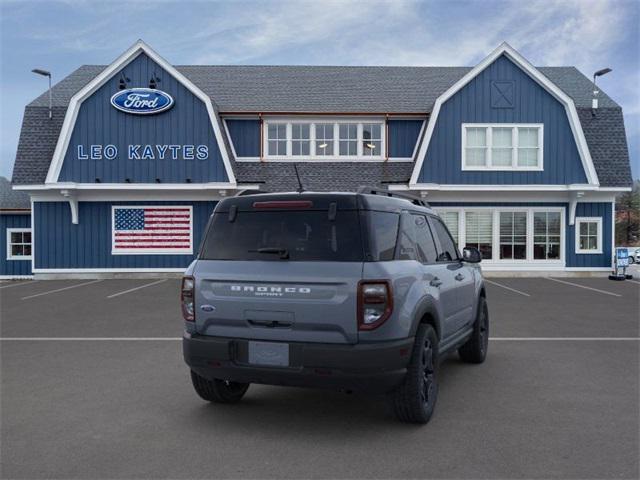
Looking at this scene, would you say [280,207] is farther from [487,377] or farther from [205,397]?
[487,377]

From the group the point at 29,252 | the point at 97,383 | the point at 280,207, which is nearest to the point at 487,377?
the point at 280,207

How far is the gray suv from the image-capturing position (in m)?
4.09

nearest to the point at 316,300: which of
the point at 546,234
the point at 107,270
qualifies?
the point at 107,270

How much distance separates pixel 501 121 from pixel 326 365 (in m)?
17.0

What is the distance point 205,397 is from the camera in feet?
16.7

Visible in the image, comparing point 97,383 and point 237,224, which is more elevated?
point 237,224

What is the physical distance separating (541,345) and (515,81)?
1365 centimetres

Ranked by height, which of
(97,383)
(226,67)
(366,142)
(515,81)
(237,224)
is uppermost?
(226,67)

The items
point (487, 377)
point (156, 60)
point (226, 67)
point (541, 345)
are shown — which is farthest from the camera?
point (226, 67)

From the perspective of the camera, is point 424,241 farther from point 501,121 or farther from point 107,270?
point 107,270

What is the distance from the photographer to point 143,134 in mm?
18719

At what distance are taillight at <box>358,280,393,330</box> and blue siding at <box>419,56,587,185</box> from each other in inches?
589

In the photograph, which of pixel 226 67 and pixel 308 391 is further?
pixel 226 67

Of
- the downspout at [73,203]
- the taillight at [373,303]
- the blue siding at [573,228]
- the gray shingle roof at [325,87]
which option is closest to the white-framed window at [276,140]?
the gray shingle roof at [325,87]
